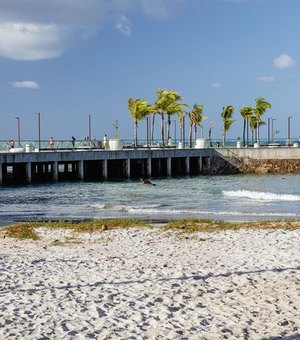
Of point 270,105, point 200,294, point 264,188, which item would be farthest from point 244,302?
point 270,105

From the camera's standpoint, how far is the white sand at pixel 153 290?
26.7 feet

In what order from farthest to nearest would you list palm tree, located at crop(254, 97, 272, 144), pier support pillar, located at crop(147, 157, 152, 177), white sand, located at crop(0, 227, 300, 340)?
palm tree, located at crop(254, 97, 272, 144) < pier support pillar, located at crop(147, 157, 152, 177) < white sand, located at crop(0, 227, 300, 340)

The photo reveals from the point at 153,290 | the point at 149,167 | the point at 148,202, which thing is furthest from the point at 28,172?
the point at 153,290

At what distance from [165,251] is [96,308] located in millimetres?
5567

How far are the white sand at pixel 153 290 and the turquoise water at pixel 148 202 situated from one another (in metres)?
10.2

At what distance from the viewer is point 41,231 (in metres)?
19.2

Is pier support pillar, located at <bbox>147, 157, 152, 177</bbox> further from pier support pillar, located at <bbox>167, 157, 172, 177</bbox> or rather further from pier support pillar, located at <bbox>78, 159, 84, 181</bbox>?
pier support pillar, located at <bbox>78, 159, 84, 181</bbox>

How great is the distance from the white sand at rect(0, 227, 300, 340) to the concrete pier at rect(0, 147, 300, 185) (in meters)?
36.4

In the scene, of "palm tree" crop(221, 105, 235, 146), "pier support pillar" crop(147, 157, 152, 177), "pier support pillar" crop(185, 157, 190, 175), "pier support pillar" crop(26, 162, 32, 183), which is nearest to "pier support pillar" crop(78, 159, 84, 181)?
"pier support pillar" crop(26, 162, 32, 183)

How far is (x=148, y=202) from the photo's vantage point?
33.3 meters

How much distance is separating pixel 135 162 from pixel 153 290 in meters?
52.0

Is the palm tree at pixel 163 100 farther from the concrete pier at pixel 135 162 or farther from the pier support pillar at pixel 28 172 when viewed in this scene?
the pier support pillar at pixel 28 172

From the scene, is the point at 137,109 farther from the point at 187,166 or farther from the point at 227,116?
the point at 227,116

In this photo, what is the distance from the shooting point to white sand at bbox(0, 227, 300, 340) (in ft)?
26.7
